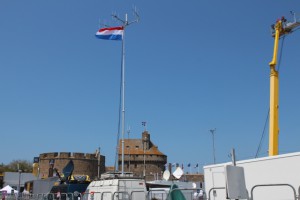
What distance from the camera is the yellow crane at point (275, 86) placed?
589 inches

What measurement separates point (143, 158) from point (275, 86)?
87837 millimetres

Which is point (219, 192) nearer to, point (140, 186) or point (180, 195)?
point (180, 195)

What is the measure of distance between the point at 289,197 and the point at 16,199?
803 inches

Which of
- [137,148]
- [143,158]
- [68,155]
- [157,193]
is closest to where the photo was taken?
[157,193]

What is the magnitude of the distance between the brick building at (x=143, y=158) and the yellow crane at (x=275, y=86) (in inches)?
3304

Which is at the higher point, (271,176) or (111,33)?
(111,33)

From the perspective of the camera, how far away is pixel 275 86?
1642 cm

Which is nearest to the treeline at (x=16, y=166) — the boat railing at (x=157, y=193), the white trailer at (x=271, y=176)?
the boat railing at (x=157, y=193)

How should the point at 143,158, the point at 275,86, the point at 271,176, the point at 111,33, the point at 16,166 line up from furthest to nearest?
the point at 143,158, the point at 16,166, the point at 111,33, the point at 275,86, the point at 271,176

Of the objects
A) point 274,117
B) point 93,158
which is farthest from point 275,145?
point 93,158

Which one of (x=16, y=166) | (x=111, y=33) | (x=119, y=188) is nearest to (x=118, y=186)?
(x=119, y=188)

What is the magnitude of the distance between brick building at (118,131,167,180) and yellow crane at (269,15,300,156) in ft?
275

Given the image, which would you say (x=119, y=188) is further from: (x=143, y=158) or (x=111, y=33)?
(x=143, y=158)

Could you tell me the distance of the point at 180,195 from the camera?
11758 millimetres
